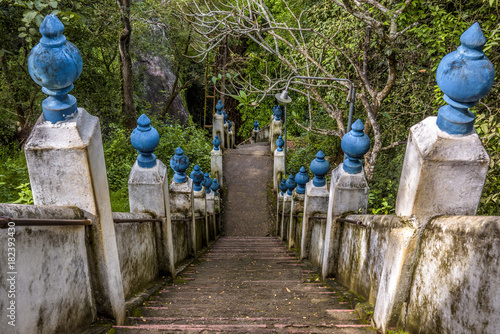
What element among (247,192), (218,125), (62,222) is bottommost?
(247,192)

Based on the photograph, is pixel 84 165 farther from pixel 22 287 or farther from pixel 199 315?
pixel 199 315

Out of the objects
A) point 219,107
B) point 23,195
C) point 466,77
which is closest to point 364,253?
point 466,77

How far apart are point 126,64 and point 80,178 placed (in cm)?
999

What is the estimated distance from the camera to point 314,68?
34.1 ft

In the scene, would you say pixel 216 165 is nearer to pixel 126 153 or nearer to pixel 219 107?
pixel 126 153

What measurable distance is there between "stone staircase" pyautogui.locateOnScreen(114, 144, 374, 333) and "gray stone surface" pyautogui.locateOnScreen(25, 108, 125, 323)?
402mm

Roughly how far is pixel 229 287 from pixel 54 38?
322cm

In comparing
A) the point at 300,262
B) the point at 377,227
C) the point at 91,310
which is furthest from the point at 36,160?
the point at 300,262

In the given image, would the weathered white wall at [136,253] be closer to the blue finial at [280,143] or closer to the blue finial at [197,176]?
the blue finial at [197,176]

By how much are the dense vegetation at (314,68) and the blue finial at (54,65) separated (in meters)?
1.85

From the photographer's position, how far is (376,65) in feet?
28.4

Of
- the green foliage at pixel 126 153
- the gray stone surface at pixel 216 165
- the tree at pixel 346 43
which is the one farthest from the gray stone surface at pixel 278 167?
the tree at pixel 346 43

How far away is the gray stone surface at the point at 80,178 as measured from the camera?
219 cm

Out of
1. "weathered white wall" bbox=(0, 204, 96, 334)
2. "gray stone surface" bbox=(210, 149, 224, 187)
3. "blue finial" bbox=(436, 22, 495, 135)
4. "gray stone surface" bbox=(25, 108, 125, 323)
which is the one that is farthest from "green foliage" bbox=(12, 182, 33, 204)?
"gray stone surface" bbox=(210, 149, 224, 187)
